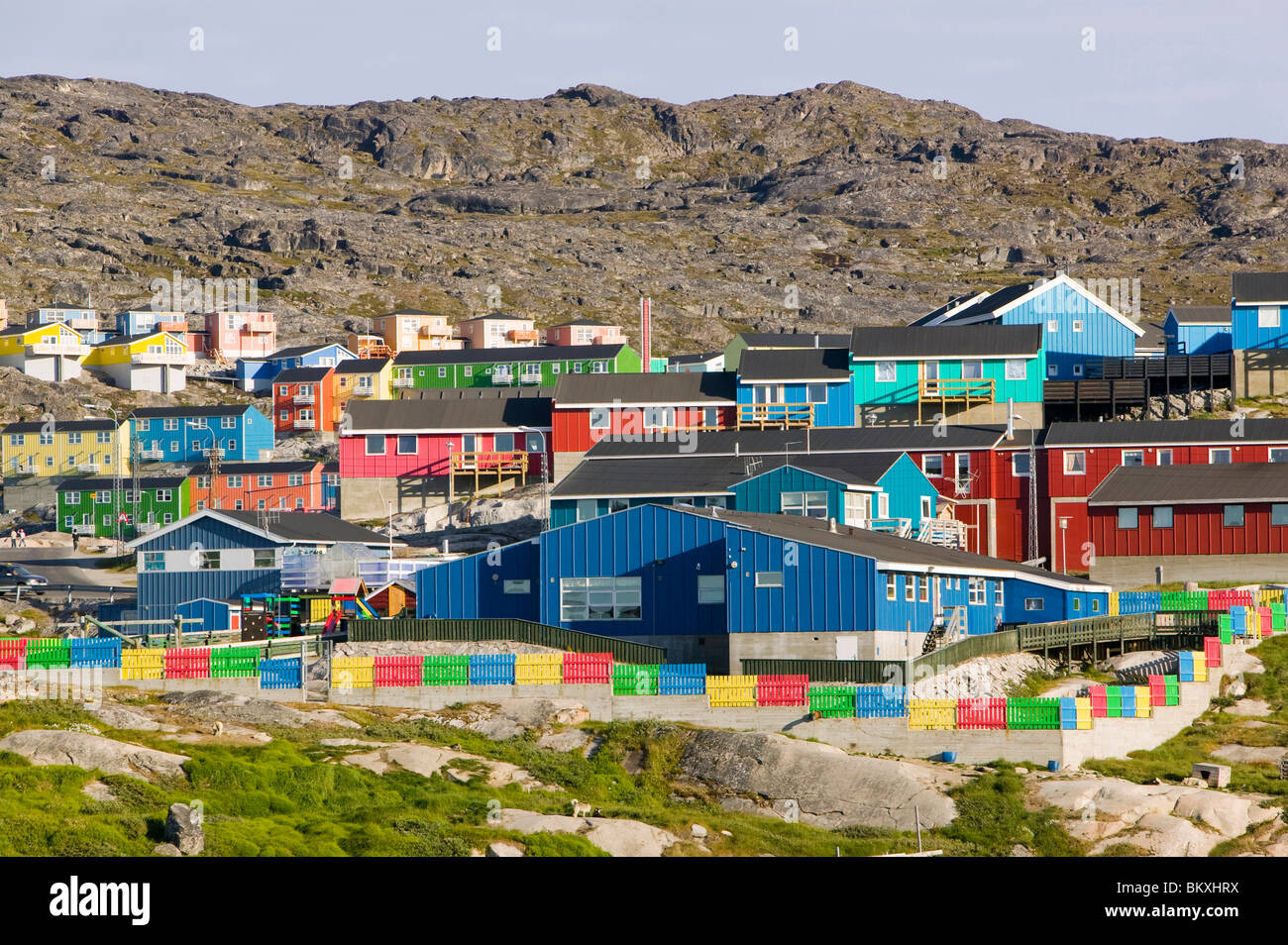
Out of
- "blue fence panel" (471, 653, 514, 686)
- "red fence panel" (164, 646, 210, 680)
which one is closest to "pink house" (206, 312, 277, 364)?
"red fence panel" (164, 646, 210, 680)

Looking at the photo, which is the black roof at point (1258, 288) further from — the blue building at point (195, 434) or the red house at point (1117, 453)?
the blue building at point (195, 434)


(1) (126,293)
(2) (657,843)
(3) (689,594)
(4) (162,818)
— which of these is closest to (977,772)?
(2) (657,843)

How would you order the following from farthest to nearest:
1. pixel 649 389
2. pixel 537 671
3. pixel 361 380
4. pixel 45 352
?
pixel 45 352 < pixel 361 380 < pixel 649 389 < pixel 537 671

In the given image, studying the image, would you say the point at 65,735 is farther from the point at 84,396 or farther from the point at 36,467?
the point at 84,396

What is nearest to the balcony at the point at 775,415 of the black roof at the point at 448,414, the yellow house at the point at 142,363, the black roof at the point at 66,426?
the black roof at the point at 448,414

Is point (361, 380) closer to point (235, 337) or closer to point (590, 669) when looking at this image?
point (235, 337)

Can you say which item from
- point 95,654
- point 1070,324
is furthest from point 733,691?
point 1070,324
